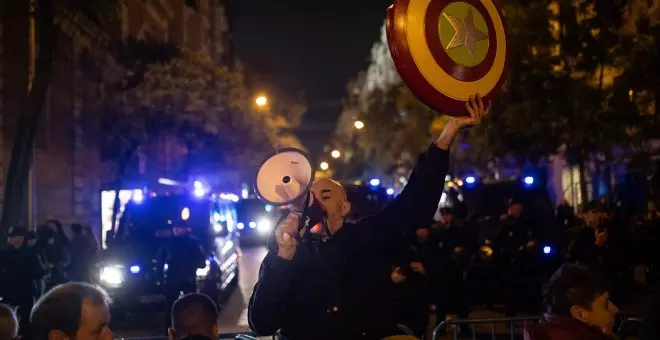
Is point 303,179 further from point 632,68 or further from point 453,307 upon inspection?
point 632,68

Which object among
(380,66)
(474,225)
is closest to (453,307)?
(474,225)

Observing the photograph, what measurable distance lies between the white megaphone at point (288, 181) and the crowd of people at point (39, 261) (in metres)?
7.68

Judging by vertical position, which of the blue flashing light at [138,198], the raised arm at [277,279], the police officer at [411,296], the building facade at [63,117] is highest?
the building facade at [63,117]

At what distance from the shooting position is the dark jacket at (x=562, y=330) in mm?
3529

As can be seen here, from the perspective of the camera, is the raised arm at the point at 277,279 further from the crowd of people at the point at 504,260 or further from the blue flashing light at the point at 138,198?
the blue flashing light at the point at 138,198

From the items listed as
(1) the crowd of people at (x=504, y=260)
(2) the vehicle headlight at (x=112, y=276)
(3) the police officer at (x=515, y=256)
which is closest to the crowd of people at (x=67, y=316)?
(1) the crowd of people at (x=504, y=260)

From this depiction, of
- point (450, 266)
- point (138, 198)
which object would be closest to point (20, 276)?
point (138, 198)

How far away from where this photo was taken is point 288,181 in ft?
12.5

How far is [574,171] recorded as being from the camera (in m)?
30.8

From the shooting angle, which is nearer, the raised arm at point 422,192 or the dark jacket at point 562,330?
the dark jacket at point 562,330

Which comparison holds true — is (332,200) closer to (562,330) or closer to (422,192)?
(422,192)

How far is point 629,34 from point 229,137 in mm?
15546

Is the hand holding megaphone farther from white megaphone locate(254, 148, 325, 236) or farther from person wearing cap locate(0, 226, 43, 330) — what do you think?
person wearing cap locate(0, 226, 43, 330)

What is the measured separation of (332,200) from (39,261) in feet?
26.5
